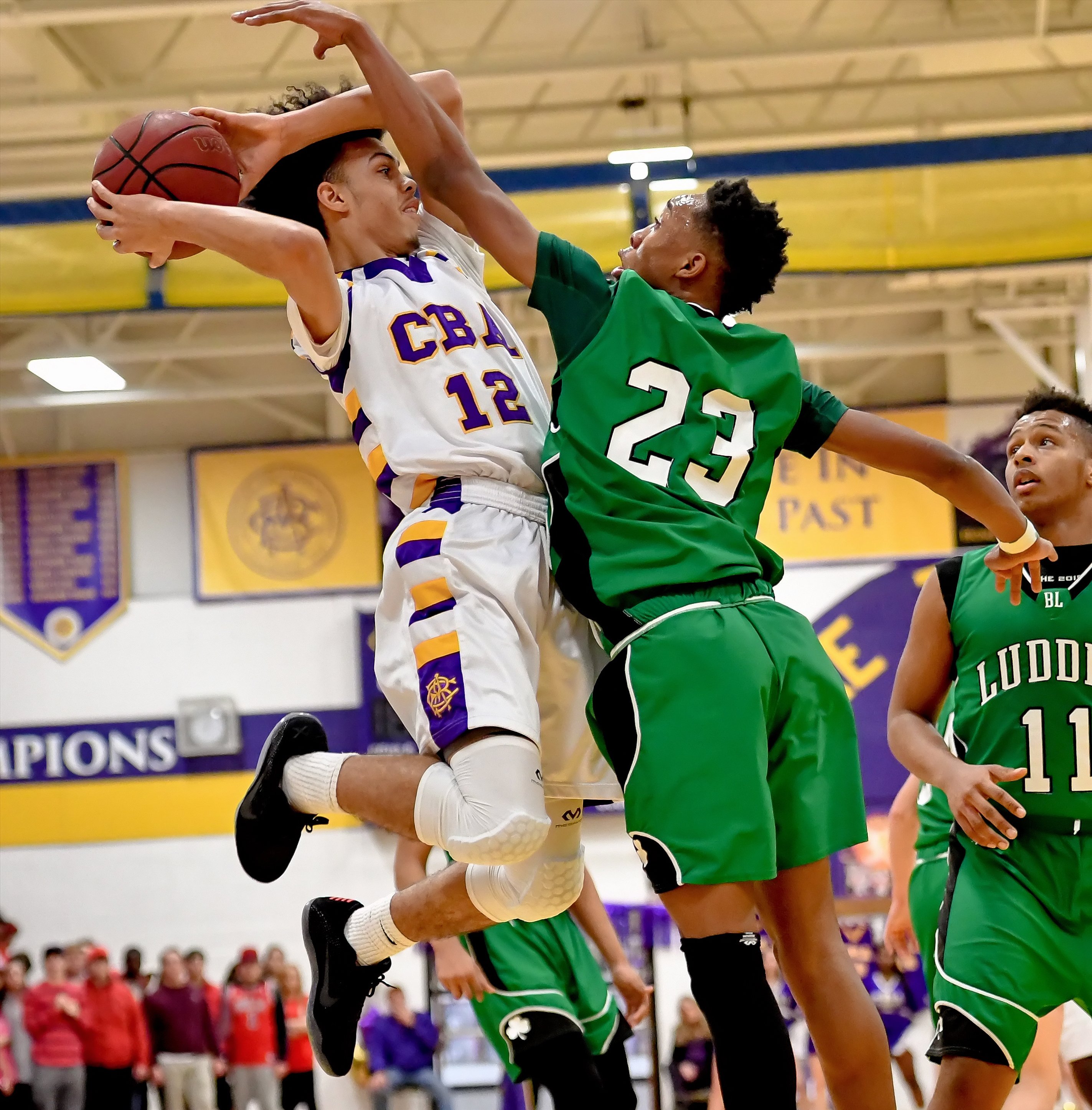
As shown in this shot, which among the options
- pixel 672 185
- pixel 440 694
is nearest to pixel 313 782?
pixel 440 694

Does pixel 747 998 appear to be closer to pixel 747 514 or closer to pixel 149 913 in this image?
pixel 747 514

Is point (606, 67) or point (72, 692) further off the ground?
point (606, 67)

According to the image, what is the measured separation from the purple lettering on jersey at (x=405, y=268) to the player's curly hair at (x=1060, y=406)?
6.09ft

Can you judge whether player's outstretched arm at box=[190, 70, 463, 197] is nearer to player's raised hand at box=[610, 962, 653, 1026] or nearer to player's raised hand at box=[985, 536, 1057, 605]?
player's raised hand at box=[985, 536, 1057, 605]

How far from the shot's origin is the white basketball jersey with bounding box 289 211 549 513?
10.6ft

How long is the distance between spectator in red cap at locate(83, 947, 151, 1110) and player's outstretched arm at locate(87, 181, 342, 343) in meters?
10.3

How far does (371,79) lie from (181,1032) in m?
11.0

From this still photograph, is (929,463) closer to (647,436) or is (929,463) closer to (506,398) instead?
(647,436)

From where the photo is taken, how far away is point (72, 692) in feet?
52.3

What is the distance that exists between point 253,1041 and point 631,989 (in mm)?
8336

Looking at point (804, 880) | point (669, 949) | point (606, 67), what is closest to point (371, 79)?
point (804, 880)

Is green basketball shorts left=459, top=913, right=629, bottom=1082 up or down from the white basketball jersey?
down

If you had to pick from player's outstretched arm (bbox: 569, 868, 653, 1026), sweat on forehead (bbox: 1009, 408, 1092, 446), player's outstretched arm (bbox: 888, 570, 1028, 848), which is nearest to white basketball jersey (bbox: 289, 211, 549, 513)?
player's outstretched arm (bbox: 888, 570, 1028, 848)

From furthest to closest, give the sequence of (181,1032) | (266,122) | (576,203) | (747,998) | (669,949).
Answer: (669,949), (181,1032), (576,203), (266,122), (747,998)
